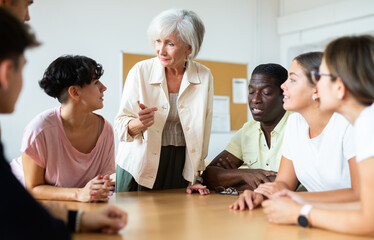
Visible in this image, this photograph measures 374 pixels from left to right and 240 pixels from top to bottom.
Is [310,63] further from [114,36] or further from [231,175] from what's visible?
[114,36]

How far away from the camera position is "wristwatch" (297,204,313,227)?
134 centimetres

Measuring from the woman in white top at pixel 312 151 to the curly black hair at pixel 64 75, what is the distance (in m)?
1.03

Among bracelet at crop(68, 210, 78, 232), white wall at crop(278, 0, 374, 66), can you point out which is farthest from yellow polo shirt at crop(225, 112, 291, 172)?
white wall at crop(278, 0, 374, 66)

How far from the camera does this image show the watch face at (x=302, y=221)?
1.34 m

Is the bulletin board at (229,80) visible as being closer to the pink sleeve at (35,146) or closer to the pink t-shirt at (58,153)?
the pink t-shirt at (58,153)

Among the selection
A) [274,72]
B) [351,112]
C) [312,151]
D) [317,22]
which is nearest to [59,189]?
[312,151]

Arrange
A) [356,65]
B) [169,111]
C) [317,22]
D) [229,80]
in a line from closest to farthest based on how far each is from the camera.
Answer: [356,65] < [169,111] < [317,22] < [229,80]

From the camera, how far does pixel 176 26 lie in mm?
2279

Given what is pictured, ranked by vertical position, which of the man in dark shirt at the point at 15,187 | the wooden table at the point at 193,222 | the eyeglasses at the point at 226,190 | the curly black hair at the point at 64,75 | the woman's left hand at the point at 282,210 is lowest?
the wooden table at the point at 193,222

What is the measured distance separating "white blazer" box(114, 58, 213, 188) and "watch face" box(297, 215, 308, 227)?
98 centimetres

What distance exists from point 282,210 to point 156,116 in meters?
1.06

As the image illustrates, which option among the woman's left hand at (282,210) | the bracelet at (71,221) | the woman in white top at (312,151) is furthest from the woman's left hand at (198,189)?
the bracelet at (71,221)

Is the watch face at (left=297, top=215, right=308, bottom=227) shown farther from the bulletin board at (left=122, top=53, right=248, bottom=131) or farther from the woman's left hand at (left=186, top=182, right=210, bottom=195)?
the bulletin board at (left=122, top=53, right=248, bottom=131)

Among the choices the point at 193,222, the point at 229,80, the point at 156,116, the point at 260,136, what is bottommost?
the point at 193,222
